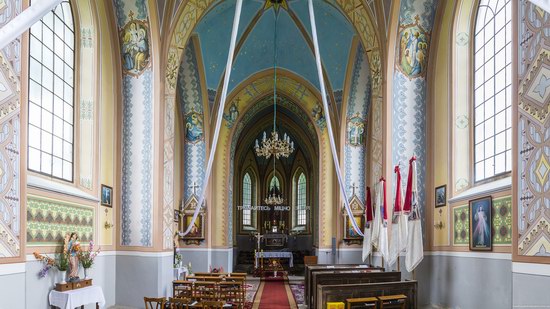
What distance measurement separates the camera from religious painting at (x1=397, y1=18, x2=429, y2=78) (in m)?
12.0

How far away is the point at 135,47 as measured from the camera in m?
12.5

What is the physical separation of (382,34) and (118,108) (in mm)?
6818

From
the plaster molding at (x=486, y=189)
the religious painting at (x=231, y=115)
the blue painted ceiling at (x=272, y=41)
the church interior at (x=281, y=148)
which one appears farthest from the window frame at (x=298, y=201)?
the plaster molding at (x=486, y=189)

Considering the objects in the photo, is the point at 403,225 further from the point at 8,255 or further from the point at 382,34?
the point at 8,255

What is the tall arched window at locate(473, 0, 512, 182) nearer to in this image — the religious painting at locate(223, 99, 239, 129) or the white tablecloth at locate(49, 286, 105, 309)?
the white tablecloth at locate(49, 286, 105, 309)

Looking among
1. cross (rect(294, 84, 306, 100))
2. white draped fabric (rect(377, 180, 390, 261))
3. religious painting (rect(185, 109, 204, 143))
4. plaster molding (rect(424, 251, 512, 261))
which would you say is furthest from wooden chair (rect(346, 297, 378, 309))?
cross (rect(294, 84, 306, 100))

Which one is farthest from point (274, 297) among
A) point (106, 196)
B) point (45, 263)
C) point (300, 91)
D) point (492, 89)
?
point (492, 89)

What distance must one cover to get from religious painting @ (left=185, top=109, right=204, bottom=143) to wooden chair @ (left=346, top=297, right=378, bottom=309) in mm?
10930

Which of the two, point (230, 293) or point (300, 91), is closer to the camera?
point (230, 293)

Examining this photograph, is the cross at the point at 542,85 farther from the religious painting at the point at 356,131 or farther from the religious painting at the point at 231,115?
the religious painting at the point at 231,115

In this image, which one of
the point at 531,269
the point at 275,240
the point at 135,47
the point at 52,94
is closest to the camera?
the point at 531,269

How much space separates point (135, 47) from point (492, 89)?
826 cm

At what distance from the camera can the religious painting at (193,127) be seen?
1864 centimetres

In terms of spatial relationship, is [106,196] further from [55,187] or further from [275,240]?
[275,240]
